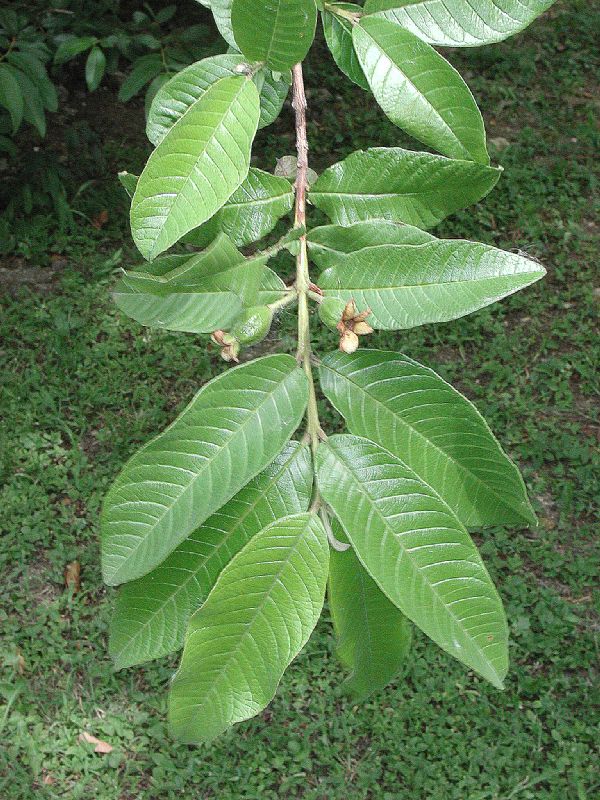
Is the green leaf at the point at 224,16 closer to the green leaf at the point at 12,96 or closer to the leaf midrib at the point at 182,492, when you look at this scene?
the leaf midrib at the point at 182,492

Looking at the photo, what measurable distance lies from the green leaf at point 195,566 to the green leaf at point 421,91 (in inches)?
13.3

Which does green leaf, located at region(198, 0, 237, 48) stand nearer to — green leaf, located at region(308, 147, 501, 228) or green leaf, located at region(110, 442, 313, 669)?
green leaf, located at region(308, 147, 501, 228)

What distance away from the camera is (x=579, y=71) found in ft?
14.6

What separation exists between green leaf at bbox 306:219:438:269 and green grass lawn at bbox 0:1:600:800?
98cm

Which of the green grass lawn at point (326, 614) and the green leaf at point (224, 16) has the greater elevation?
the green leaf at point (224, 16)

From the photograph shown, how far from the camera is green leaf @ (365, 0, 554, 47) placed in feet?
2.82

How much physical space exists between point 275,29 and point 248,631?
0.51m

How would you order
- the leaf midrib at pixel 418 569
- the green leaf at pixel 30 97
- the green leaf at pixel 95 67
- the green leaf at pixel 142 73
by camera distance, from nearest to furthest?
1. the leaf midrib at pixel 418 569
2. the green leaf at pixel 30 97
3. the green leaf at pixel 142 73
4. the green leaf at pixel 95 67

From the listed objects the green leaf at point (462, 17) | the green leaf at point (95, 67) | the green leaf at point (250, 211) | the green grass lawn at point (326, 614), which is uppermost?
the green leaf at point (462, 17)

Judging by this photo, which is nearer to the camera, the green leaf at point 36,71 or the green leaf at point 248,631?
the green leaf at point 248,631

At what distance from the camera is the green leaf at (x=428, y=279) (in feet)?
2.34

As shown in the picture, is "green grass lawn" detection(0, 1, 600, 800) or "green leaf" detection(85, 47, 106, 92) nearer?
"green grass lawn" detection(0, 1, 600, 800)

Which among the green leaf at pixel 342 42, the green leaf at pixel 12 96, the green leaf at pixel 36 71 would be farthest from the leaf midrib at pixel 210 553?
the green leaf at pixel 36 71

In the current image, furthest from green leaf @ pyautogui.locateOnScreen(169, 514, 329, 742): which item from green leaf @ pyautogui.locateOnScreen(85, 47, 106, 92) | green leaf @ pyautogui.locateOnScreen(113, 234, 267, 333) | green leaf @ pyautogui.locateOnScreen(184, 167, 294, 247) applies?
green leaf @ pyautogui.locateOnScreen(85, 47, 106, 92)
